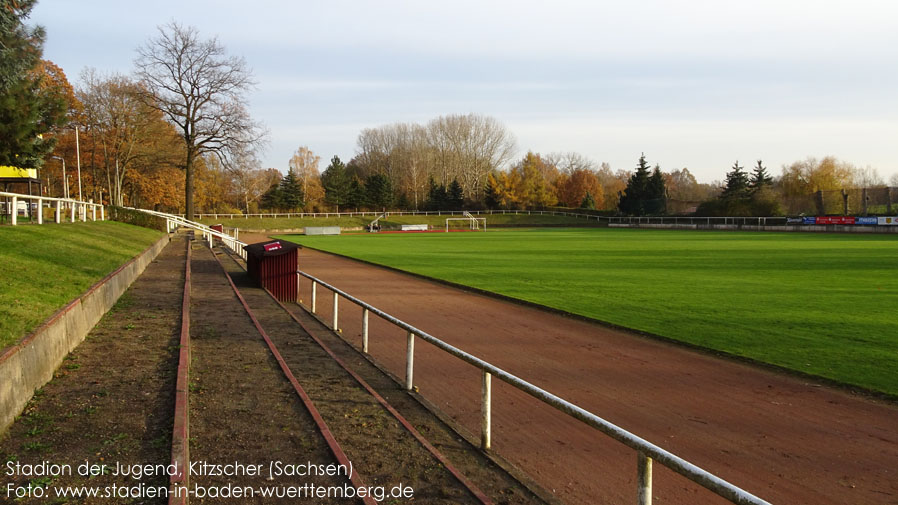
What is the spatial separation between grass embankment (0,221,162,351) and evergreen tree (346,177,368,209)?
271 feet

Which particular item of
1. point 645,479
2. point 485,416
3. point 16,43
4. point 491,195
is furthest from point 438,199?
point 645,479

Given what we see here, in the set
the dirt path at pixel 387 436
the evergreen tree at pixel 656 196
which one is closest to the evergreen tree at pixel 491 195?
the evergreen tree at pixel 656 196

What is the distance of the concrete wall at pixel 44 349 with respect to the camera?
5246mm

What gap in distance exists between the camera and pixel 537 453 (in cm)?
605

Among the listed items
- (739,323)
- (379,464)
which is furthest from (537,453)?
(739,323)

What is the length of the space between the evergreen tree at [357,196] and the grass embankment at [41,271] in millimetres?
82573

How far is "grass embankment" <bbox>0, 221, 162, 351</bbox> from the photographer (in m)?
6.80

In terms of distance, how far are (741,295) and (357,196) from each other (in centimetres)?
8713

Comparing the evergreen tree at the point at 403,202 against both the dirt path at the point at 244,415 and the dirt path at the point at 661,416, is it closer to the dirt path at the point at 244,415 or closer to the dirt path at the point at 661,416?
the dirt path at the point at 661,416

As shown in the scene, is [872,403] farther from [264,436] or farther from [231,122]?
[231,122]

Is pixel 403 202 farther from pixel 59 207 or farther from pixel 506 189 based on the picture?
pixel 59 207

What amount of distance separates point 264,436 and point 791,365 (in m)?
7.73

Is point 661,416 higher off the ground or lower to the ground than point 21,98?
lower

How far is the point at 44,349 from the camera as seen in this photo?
6473 mm
